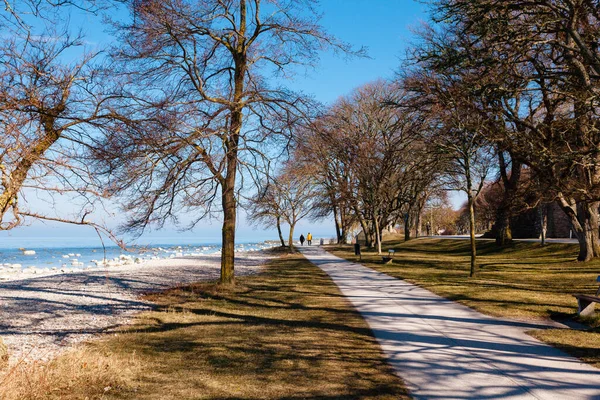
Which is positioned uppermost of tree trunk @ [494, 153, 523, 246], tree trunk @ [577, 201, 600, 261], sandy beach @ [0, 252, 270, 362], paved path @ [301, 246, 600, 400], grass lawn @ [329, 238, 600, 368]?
tree trunk @ [494, 153, 523, 246]

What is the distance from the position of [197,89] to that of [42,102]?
830 centimetres

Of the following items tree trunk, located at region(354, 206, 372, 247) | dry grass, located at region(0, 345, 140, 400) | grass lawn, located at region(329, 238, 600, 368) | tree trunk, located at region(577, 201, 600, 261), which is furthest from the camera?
tree trunk, located at region(354, 206, 372, 247)

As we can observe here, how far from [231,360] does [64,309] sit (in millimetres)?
7831

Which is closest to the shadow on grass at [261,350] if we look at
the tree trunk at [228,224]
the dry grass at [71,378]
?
the dry grass at [71,378]

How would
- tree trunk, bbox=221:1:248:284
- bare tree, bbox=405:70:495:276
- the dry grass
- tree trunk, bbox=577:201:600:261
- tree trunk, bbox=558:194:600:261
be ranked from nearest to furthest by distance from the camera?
the dry grass < tree trunk, bbox=221:1:248:284 < bare tree, bbox=405:70:495:276 < tree trunk, bbox=558:194:600:261 < tree trunk, bbox=577:201:600:261

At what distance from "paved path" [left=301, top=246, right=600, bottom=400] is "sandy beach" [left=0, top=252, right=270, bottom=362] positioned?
5.33 m

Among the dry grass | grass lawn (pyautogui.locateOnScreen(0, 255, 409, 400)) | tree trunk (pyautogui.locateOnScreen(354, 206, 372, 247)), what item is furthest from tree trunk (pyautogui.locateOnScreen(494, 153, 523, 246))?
the dry grass

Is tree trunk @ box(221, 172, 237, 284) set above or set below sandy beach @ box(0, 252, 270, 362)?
above

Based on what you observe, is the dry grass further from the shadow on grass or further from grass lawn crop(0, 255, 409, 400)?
the shadow on grass

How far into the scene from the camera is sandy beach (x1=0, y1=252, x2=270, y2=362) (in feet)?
29.6

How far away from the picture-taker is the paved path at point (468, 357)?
5516mm

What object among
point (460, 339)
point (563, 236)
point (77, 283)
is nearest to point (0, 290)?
point (77, 283)

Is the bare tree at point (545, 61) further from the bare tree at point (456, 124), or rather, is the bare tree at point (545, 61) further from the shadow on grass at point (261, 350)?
the shadow on grass at point (261, 350)

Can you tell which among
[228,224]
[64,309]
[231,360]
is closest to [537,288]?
[228,224]
